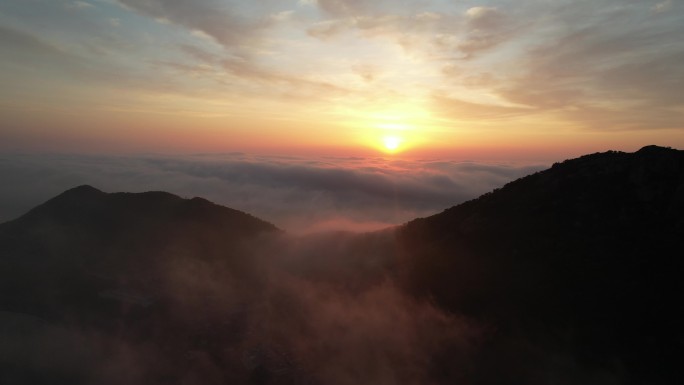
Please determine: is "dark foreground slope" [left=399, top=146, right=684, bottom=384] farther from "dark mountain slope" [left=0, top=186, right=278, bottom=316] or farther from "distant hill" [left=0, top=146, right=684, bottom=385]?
"dark mountain slope" [left=0, top=186, right=278, bottom=316]

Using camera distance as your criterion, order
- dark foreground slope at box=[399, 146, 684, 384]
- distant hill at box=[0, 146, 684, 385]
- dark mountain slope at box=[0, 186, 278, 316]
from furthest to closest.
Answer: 1. dark mountain slope at box=[0, 186, 278, 316]
2. distant hill at box=[0, 146, 684, 385]
3. dark foreground slope at box=[399, 146, 684, 384]

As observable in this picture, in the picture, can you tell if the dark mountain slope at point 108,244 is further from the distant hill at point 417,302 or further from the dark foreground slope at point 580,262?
the dark foreground slope at point 580,262

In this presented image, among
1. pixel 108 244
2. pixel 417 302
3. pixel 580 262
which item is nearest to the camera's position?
pixel 580 262

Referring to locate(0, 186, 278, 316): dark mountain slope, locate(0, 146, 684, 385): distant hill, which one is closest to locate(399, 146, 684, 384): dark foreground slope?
locate(0, 146, 684, 385): distant hill

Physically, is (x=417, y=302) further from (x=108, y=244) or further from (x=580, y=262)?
(x=108, y=244)

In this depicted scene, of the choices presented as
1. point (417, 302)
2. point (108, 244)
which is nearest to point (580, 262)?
point (417, 302)

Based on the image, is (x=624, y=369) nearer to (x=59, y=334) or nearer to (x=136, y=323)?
(x=136, y=323)

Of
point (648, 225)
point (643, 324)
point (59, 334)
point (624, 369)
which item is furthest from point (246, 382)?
point (648, 225)
